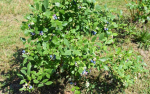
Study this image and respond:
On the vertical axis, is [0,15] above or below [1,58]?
above

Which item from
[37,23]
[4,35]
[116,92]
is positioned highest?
[37,23]

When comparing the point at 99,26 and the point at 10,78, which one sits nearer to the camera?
the point at 99,26

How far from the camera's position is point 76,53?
1.33 metres

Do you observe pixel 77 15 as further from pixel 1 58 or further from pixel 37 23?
pixel 1 58

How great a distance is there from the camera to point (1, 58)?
2.70m

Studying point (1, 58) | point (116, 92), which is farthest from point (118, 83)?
point (1, 58)

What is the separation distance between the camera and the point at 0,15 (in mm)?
4059

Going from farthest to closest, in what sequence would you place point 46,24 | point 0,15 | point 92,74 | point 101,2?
point 101,2, point 0,15, point 92,74, point 46,24

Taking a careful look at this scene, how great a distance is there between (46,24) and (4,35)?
6.88 feet

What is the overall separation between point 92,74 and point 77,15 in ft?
3.47

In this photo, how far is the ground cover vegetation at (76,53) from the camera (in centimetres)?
148

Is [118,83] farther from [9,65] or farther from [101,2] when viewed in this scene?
[101,2]

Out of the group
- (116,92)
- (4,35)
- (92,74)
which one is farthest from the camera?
(4,35)

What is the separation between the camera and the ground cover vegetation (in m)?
1.48
